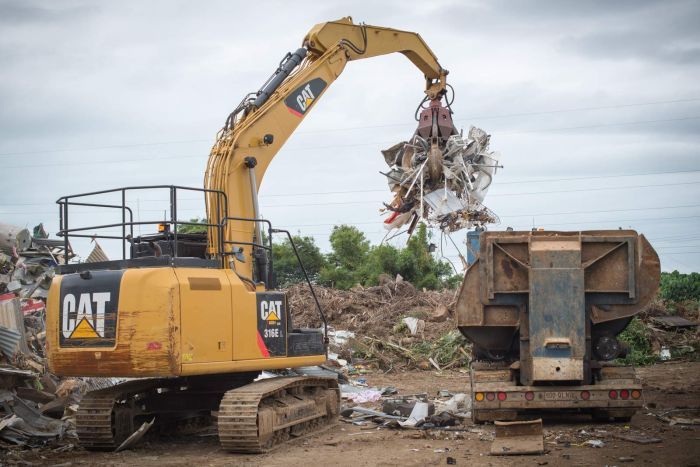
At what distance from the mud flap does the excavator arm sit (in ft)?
12.0

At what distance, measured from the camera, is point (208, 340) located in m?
9.91

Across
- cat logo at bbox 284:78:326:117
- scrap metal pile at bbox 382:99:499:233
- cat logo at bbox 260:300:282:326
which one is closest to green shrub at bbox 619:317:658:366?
scrap metal pile at bbox 382:99:499:233

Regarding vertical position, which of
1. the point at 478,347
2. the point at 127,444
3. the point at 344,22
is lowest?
the point at 127,444

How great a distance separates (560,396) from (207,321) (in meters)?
4.32

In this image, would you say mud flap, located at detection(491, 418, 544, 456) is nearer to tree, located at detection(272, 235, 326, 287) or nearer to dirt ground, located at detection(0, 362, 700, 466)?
dirt ground, located at detection(0, 362, 700, 466)

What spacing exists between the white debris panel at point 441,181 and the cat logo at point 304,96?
23.5 ft

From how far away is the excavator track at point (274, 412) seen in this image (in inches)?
391

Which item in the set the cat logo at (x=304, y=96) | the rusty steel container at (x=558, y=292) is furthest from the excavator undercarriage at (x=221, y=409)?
the cat logo at (x=304, y=96)

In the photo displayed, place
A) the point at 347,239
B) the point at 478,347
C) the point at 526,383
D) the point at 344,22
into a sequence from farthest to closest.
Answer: the point at 347,239 → the point at 344,22 → the point at 478,347 → the point at 526,383

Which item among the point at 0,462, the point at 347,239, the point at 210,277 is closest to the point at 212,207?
the point at 210,277

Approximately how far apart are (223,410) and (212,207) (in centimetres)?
280

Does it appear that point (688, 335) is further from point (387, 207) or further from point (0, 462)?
point (0, 462)

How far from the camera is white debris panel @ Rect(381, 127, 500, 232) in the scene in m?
20.9

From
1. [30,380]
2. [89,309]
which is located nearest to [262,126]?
[89,309]
